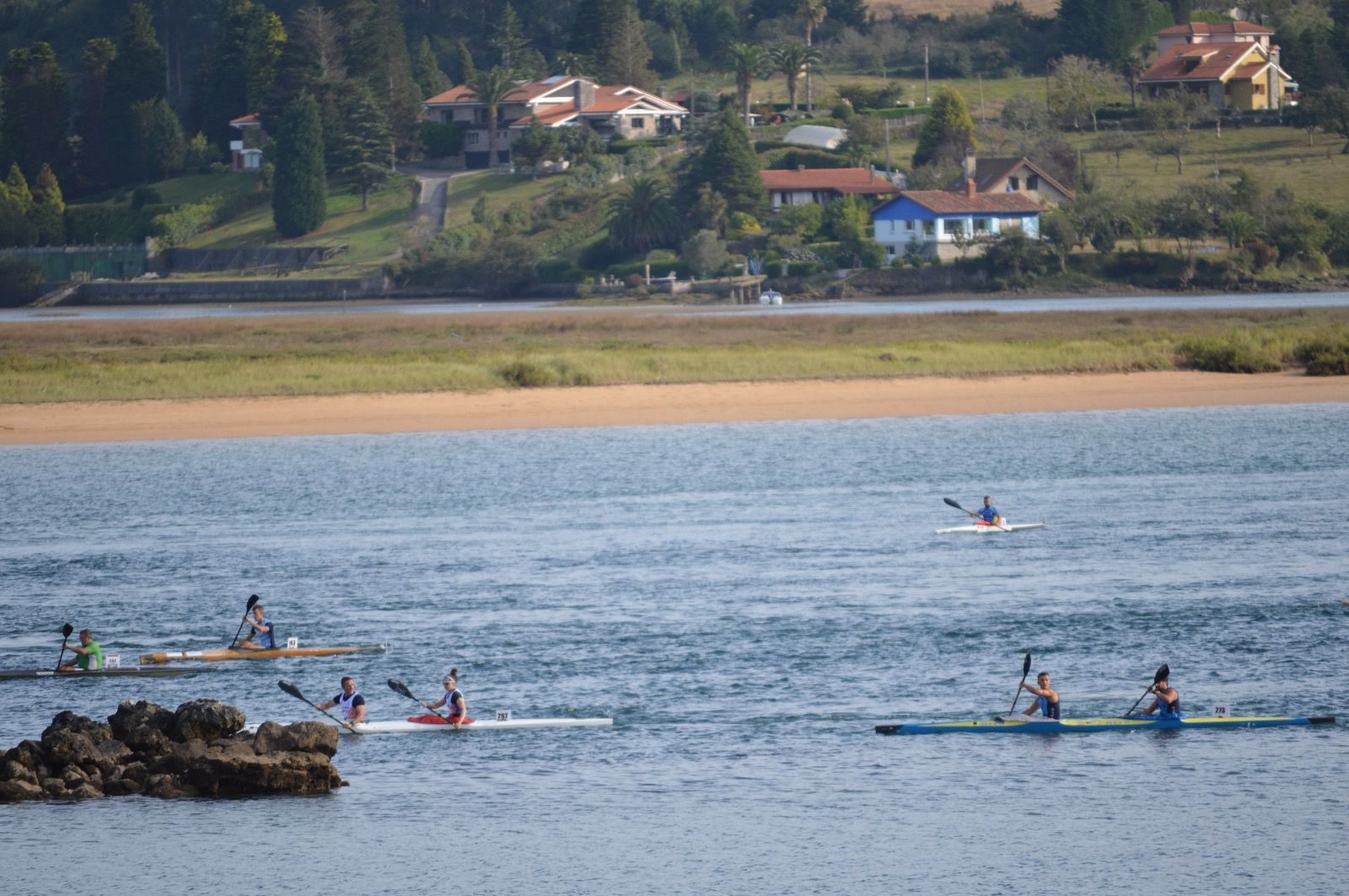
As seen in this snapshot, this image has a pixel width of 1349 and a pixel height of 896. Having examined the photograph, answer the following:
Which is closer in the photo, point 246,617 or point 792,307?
point 246,617

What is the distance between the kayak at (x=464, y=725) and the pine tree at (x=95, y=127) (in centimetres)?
16519

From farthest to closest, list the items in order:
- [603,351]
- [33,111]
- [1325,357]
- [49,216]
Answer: [33,111] < [49,216] < [603,351] < [1325,357]

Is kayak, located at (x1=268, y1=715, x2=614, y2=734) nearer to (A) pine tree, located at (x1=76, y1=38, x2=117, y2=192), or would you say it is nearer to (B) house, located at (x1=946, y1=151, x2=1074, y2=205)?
(B) house, located at (x1=946, y1=151, x2=1074, y2=205)

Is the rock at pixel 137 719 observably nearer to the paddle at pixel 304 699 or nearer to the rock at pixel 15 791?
the rock at pixel 15 791

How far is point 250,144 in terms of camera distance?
178 meters

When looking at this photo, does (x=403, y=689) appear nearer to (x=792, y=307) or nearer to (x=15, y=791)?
(x=15, y=791)

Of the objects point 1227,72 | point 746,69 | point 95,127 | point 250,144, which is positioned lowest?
point 1227,72

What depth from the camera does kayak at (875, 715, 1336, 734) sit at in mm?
26016

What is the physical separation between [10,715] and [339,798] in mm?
6991

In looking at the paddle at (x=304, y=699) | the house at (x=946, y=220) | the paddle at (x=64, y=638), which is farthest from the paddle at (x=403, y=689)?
the house at (x=946, y=220)


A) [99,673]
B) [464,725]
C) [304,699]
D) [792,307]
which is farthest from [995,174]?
[304,699]

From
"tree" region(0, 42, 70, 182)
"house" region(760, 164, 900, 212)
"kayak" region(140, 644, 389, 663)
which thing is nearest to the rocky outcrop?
"kayak" region(140, 644, 389, 663)

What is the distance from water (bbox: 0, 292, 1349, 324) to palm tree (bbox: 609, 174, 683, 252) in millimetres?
9435

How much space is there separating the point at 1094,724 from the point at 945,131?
122m
